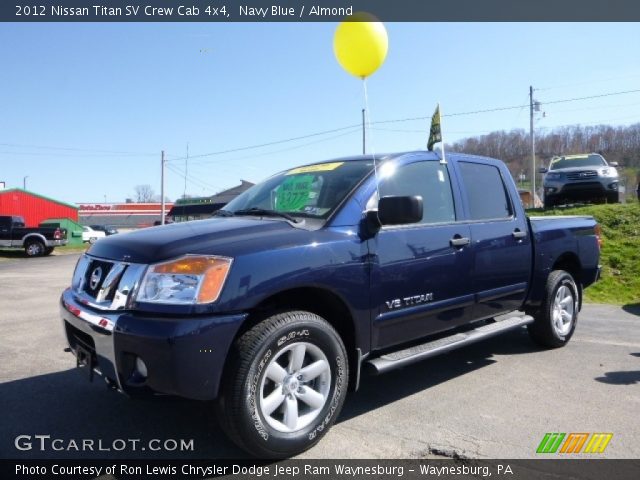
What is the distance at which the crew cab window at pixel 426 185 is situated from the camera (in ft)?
→ 12.1

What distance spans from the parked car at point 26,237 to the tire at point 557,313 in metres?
21.7

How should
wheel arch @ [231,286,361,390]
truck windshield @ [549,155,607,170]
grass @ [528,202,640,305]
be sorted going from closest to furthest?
wheel arch @ [231,286,361,390] → grass @ [528,202,640,305] → truck windshield @ [549,155,607,170]

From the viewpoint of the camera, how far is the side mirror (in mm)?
3123

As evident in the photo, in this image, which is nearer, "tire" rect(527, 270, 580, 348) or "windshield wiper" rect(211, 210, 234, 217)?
"windshield wiper" rect(211, 210, 234, 217)

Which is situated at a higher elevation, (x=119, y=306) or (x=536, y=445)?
(x=119, y=306)

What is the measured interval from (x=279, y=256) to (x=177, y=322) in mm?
665

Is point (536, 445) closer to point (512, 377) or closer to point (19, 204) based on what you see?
point (512, 377)

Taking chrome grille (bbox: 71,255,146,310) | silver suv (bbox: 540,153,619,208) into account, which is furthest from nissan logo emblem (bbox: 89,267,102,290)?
silver suv (bbox: 540,153,619,208)

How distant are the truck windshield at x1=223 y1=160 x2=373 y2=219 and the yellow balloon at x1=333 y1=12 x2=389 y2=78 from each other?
51.3 inches

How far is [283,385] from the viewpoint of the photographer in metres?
2.85

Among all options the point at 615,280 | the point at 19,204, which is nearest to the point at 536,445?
the point at 615,280

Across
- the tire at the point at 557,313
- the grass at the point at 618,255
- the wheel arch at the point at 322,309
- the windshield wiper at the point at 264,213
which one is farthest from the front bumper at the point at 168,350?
the grass at the point at 618,255

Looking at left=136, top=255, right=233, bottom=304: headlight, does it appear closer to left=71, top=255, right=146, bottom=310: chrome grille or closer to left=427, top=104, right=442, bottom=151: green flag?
left=71, top=255, right=146, bottom=310: chrome grille

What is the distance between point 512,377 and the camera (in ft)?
13.8
